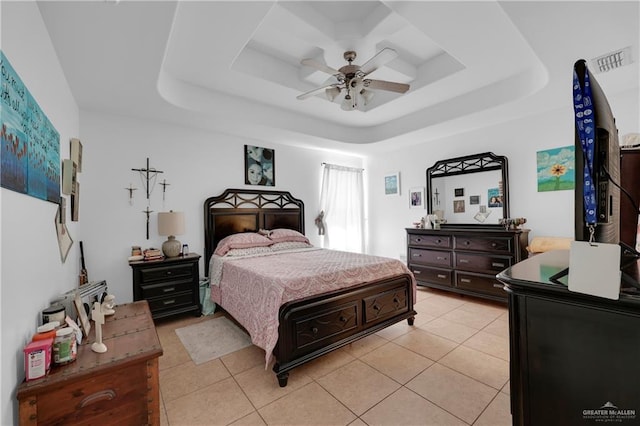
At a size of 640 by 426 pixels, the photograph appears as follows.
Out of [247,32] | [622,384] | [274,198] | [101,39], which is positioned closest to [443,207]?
[274,198]

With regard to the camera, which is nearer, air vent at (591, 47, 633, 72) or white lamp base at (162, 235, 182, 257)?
air vent at (591, 47, 633, 72)

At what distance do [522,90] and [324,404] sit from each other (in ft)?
12.5

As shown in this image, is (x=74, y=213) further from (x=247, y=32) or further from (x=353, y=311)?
(x=353, y=311)

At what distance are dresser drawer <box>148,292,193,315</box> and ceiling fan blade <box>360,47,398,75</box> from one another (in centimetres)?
331

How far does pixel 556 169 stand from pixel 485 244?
1.32 meters

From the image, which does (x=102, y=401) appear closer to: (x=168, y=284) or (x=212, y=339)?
(x=212, y=339)

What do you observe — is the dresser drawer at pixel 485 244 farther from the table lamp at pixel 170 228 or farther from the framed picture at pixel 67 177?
the framed picture at pixel 67 177

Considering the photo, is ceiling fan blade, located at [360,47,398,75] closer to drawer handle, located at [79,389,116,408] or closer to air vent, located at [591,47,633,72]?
air vent, located at [591,47,633,72]

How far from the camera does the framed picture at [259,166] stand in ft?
14.6

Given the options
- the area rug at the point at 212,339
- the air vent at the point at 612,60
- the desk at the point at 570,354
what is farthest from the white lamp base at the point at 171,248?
the air vent at the point at 612,60

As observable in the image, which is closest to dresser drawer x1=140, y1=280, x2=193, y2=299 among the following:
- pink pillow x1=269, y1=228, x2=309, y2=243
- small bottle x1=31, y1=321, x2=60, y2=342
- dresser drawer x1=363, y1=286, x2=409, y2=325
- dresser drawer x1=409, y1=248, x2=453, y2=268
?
pink pillow x1=269, y1=228, x2=309, y2=243

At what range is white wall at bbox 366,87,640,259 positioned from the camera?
3447 mm

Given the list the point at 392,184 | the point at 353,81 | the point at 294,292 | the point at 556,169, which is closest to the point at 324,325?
the point at 294,292

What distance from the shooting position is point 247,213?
434cm
